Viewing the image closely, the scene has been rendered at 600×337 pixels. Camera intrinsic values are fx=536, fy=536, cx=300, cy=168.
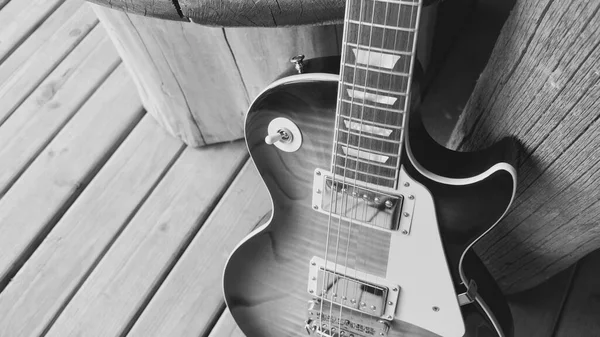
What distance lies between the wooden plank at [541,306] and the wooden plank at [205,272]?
1.71 ft

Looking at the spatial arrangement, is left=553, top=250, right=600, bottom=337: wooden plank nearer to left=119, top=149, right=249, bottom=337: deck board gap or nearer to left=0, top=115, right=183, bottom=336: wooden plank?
left=119, top=149, right=249, bottom=337: deck board gap

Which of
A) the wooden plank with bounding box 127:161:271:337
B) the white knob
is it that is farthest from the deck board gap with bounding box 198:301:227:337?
the white knob

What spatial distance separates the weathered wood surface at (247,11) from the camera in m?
0.61

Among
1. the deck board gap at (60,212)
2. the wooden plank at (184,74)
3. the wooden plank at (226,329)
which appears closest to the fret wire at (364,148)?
the wooden plank at (184,74)

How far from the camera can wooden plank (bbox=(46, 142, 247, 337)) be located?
1021 millimetres

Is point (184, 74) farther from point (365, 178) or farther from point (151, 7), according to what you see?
point (365, 178)

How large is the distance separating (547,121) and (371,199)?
0.73 feet

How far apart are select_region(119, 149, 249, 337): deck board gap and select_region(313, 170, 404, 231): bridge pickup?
1.57 feet

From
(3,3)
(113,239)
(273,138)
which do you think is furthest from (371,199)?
(3,3)

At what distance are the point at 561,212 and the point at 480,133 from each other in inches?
5.9

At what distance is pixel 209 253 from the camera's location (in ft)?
3.51

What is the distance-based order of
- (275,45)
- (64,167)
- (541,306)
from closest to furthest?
(275,45) < (541,306) < (64,167)

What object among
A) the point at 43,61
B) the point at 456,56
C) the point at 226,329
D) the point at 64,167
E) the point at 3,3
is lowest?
the point at 226,329

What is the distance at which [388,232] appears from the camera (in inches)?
26.1
